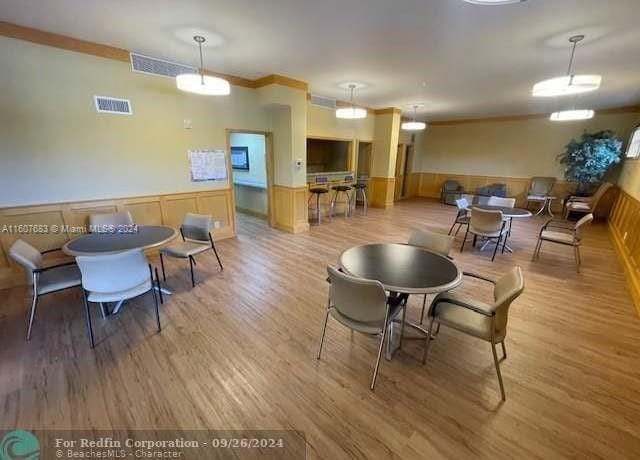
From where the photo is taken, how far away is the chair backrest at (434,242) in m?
2.51

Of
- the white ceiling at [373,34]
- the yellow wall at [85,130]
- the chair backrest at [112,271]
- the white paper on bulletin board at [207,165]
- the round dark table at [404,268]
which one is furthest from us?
the white paper on bulletin board at [207,165]

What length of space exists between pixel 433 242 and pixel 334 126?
4.99 metres

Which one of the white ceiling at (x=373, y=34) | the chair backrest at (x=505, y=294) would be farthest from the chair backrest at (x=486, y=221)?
the chair backrest at (x=505, y=294)

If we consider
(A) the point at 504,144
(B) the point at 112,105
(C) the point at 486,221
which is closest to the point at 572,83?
(C) the point at 486,221

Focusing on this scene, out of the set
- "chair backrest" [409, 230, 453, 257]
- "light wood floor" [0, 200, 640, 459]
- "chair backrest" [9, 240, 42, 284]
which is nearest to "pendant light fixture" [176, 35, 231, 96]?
"chair backrest" [9, 240, 42, 284]

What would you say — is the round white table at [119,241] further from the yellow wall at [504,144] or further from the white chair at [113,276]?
the yellow wall at [504,144]

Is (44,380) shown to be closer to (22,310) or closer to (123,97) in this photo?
(22,310)

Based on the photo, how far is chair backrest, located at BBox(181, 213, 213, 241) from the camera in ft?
11.1

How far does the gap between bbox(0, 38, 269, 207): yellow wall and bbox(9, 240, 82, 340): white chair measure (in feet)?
4.21

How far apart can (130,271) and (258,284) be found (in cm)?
142

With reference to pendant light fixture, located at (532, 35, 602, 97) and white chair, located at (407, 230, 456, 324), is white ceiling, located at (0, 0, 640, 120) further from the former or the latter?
white chair, located at (407, 230, 456, 324)

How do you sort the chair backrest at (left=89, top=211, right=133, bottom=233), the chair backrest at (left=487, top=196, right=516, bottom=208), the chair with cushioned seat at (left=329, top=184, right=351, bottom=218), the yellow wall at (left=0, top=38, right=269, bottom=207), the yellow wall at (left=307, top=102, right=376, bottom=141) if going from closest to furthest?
the yellow wall at (left=0, top=38, right=269, bottom=207) → the chair backrest at (left=89, top=211, right=133, bottom=233) → the chair backrest at (left=487, top=196, right=516, bottom=208) → the yellow wall at (left=307, top=102, right=376, bottom=141) → the chair with cushioned seat at (left=329, top=184, right=351, bottom=218)

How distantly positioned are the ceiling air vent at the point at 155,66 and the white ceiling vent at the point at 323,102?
273cm

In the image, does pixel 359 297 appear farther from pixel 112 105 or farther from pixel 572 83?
A: pixel 112 105
